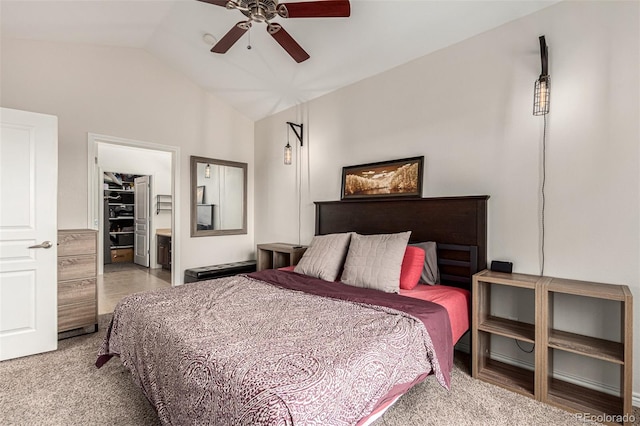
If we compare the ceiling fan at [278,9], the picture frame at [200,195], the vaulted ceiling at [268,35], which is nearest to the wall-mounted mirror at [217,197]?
the picture frame at [200,195]

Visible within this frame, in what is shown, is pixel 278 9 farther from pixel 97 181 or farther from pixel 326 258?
pixel 97 181

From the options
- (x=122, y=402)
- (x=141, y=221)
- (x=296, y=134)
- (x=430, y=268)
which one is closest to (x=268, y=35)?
(x=296, y=134)

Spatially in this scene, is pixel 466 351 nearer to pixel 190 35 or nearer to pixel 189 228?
pixel 189 228

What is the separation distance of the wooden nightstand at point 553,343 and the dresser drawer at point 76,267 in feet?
11.9

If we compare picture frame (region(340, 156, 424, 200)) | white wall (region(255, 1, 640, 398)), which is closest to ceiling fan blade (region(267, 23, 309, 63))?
white wall (region(255, 1, 640, 398))

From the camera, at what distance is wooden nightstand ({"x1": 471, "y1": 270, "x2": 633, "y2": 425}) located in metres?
1.80

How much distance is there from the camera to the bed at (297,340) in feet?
3.66

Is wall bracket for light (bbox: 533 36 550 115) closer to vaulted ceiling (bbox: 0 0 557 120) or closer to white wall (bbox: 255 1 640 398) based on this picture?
white wall (bbox: 255 1 640 398)

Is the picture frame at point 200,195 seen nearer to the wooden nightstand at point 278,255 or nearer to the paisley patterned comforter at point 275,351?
→ the wooden nightstand at point 278,255

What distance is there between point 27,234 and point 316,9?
3.04 metres

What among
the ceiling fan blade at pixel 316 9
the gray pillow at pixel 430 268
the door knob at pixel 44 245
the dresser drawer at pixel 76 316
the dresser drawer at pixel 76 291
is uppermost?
the ceiling fan blade at pixel 316 9

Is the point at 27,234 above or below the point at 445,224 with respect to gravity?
below

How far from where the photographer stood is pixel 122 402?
1.99m

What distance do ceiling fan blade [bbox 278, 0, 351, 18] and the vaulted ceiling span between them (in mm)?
704
